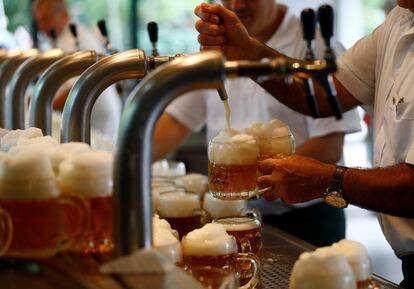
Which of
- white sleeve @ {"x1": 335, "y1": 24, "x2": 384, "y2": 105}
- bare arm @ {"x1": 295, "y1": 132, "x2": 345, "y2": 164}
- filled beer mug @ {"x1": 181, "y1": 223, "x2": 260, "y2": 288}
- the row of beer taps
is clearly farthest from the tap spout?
bare arm @ {"x1": 295, "y1": 132, "x2": 345, "y2": 164}

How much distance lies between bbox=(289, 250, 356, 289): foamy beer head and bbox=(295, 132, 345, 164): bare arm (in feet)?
5.94

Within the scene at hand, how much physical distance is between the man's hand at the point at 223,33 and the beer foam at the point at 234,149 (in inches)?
17.5

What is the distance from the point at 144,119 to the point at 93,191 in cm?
24

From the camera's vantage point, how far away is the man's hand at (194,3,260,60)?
2.47 m

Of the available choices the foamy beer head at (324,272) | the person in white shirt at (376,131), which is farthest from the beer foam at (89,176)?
the person in white shirt at (376,131)

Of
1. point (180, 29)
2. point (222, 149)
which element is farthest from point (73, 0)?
point (222, 149)

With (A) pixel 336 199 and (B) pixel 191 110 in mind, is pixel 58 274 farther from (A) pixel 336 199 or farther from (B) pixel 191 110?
(B) pixel 191 110

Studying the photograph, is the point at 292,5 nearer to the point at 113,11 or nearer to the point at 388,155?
the point at 113,11

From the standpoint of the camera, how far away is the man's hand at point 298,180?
222cm

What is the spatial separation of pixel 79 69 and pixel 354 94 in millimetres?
953

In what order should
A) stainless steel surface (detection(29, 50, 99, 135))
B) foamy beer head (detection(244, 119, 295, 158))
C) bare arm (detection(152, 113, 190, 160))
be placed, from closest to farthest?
foamy beer head (detection(244, 119, 295, 158)) → stainless steel surface (detection(29, 50, 99, 135)) → bare arm (detection(152, 113, 190, 160))

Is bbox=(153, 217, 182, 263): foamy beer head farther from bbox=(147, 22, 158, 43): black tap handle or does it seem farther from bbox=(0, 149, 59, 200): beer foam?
bbox=(147, 22, 158, 43): black tap handle

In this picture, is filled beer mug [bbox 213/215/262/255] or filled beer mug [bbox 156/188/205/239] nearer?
filled beer mug [bbox 213/215/262/255]

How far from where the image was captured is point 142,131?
57.1 inches
